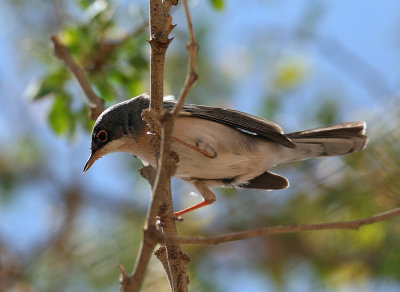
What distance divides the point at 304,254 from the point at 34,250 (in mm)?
4175

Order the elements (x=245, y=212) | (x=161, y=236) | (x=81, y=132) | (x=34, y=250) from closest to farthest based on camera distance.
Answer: (x=161, y=236) → (x=81, y=132) → (x=245, y=212) → (x=34, y=250)

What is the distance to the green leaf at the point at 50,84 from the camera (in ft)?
15.1

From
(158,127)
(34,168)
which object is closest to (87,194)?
(34,168)

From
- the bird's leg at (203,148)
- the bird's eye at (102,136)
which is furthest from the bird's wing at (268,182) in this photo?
the bird's eye at (102,136)

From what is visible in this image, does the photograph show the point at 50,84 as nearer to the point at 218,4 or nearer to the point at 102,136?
the point at 102,136

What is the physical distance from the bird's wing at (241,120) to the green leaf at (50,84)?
1.00 metres

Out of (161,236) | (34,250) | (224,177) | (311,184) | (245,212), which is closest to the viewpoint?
Answer: (161,236)

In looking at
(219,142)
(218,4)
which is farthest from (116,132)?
(218,4)

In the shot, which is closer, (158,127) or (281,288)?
(158,127)

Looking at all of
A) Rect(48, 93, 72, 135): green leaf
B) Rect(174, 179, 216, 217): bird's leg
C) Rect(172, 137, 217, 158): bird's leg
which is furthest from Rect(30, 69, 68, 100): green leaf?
Rect(174, 179, 216, 217): bird's leg

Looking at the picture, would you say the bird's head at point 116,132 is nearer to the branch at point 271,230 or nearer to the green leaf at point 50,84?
the green leaf at point 50,84

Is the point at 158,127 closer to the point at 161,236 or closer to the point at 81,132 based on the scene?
the point at 161,236

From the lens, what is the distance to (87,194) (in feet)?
30.8

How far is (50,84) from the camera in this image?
15.3 ft
